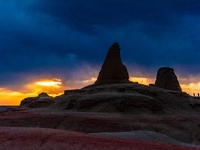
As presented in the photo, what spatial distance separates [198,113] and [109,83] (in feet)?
58.6

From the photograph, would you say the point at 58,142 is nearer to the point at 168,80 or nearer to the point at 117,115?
the point at 117,115

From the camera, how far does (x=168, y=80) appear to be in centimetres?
7250

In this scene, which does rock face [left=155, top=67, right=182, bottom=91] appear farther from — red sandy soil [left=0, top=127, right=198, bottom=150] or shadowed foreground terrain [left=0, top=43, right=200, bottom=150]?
red sandy soil [left=0, top=127, right=198, bottom=150]

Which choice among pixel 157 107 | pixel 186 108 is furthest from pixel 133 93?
pixel 186 108

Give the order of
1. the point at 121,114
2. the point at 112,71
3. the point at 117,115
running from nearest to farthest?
1. the point at 117,115
2. the point at 121,114
3. the point at 112,71

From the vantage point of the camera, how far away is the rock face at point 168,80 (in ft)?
237

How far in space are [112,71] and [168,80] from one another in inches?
712

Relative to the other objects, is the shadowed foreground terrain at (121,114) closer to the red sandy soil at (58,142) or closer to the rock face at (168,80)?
the rock face at (168,80)

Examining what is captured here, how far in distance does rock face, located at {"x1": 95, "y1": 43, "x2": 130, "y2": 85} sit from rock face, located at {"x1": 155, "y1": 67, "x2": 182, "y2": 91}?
1450cm

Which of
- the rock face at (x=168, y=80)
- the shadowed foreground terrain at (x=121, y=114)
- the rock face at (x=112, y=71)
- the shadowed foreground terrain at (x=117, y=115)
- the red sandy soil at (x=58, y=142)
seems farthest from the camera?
the rock face at (x=168, y=80)

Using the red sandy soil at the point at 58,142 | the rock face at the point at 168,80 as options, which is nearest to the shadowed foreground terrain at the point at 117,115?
the red sandy soil at the point at 58,142

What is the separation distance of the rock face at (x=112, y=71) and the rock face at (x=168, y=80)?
1450cm

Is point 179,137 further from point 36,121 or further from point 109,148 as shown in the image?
point 109,148

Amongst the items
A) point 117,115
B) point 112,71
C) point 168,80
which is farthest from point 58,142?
point 168,80
